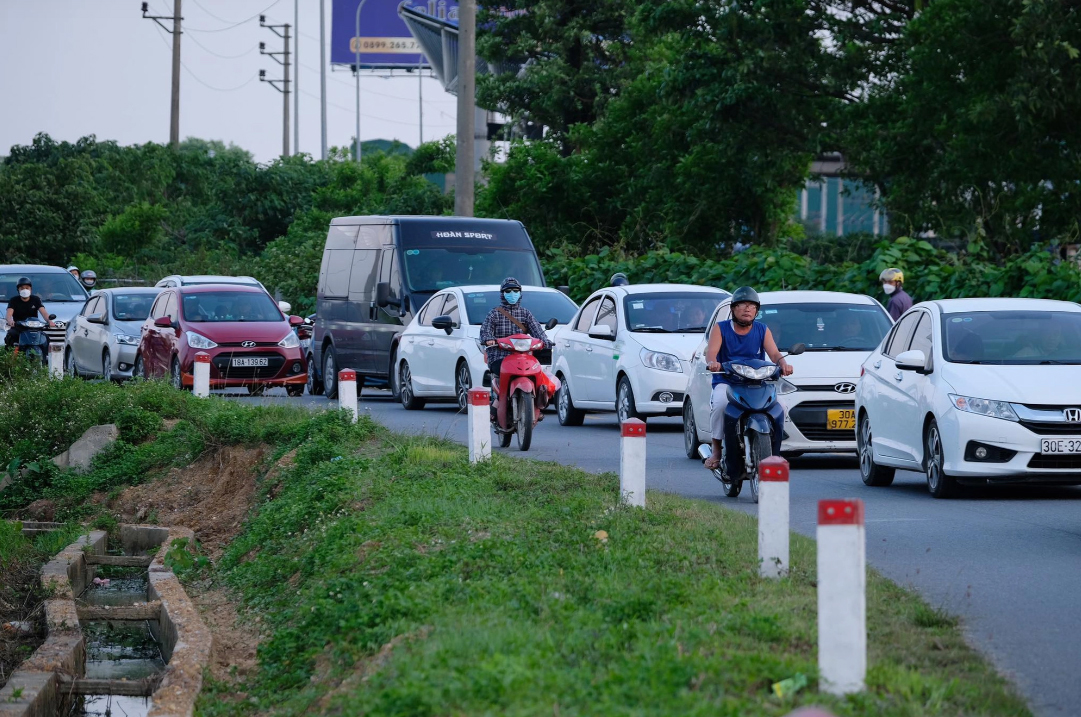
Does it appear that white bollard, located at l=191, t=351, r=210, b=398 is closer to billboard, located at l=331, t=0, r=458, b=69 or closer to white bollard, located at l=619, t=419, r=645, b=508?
white bollard, located at l=619, t=419, r=645, b=508

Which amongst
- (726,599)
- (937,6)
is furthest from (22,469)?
(937,6)

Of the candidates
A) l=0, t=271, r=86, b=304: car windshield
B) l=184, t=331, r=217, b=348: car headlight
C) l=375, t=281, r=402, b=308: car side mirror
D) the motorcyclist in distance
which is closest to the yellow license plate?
l=375, t=281, r=402, b=308: car side mirror

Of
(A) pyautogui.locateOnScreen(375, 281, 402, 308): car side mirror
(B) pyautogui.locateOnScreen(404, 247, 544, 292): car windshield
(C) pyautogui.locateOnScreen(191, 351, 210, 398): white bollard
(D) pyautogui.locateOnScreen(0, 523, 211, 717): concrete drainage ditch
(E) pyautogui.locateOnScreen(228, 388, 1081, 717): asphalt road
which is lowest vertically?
(D) pyautogui.locateOnScreen(0, 523, 211, 717): concrete drainage ditch

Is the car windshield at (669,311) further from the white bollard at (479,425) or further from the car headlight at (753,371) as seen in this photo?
the car headlight at (753,371)

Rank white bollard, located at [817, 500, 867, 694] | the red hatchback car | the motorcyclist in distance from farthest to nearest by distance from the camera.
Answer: the motorcyclist in distance < the red hatchback car < white bollard, located at [817, 500, 867, 694]

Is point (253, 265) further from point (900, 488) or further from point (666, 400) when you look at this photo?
point (900, 488)

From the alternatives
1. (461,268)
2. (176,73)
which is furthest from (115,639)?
(176,73)

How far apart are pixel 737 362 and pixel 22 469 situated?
8700 mm

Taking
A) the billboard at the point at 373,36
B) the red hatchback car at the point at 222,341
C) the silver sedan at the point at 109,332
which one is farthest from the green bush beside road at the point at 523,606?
the billboard at the point at 373,36

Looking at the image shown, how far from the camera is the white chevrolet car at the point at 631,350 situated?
60.3 feet

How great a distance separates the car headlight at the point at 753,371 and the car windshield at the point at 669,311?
6701 millimetres

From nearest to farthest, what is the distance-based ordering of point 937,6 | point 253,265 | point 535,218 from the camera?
point 937,6
point 535,218
point 253,265

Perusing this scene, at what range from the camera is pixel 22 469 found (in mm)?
17391

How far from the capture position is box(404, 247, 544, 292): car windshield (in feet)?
80.4
